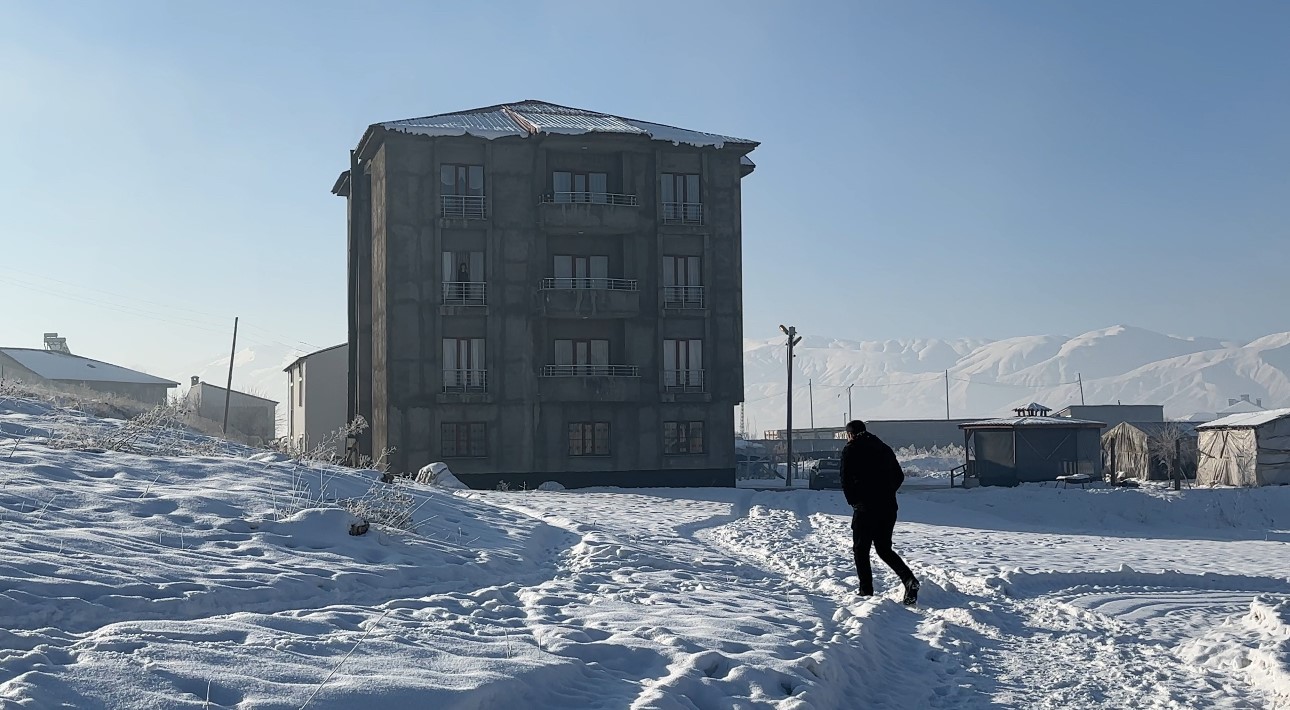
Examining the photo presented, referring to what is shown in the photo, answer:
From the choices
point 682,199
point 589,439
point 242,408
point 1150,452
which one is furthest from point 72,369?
point 1150,452

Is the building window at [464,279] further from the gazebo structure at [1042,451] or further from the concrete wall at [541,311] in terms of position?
the gazebo structure at [1042,451]

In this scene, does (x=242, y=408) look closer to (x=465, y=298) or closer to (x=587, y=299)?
(x=465, y=298)

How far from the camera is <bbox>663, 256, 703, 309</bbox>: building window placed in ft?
134

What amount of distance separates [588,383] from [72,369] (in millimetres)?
49515

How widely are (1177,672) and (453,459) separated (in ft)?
107

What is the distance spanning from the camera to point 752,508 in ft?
90.2

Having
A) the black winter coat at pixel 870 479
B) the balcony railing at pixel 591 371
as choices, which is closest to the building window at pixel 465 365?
the balcony railing at pixel 591 371

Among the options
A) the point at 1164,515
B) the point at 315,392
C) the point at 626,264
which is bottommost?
the point at 1164,515

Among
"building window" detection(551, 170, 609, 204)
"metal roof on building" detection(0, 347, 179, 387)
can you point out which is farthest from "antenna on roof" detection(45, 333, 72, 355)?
"building window" detection(551, 170, 609, 204)

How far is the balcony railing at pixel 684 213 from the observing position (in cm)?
4084

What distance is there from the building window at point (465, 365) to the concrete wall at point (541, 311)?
30 cm

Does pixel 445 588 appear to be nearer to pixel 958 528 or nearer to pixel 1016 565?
pixel 1016 565

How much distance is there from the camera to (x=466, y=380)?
39438 mm

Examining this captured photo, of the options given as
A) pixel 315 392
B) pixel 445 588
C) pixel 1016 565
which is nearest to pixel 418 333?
pixel 315 392
